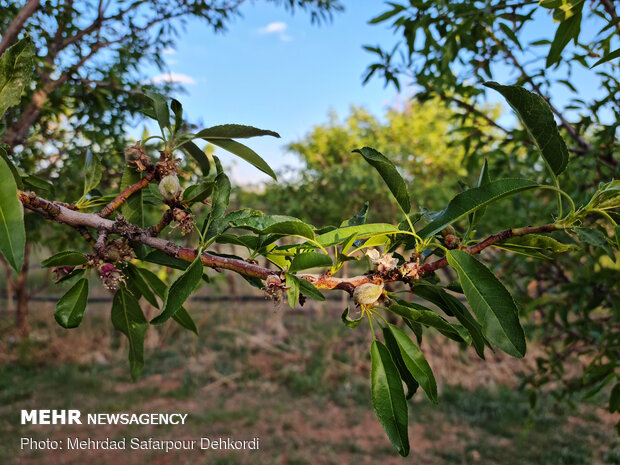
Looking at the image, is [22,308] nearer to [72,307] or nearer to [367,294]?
[72,307]

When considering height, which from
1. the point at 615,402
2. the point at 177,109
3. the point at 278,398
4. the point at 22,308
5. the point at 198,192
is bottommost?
the point at 278,398

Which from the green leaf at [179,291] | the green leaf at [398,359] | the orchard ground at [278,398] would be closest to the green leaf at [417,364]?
the green leaf at [398,359]

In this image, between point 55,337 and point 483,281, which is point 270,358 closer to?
point 55,337

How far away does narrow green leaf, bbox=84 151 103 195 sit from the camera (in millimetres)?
671

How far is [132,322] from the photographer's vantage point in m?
0.69

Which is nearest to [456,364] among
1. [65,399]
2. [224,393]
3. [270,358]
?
[270,358]

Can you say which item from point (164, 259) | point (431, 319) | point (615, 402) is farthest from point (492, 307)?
point (615, 402)

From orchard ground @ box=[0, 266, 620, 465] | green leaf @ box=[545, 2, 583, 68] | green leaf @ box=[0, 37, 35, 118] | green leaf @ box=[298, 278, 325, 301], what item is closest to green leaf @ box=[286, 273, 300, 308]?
green leaf @ box=[298, 278, 325, 301]

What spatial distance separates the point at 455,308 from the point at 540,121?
0.70 feet

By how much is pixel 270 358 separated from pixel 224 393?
768 millimetres

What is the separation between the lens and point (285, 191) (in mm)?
4039

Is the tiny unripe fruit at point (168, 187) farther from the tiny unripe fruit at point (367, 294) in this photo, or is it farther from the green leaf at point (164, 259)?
the tiny unripe fruit at point (367, 294)

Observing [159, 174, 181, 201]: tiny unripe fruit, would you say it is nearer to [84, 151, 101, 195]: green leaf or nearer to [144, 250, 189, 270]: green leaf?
[144, 250, 189, 270]: green leaf

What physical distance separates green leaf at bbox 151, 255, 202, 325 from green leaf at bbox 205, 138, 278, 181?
0.20m
